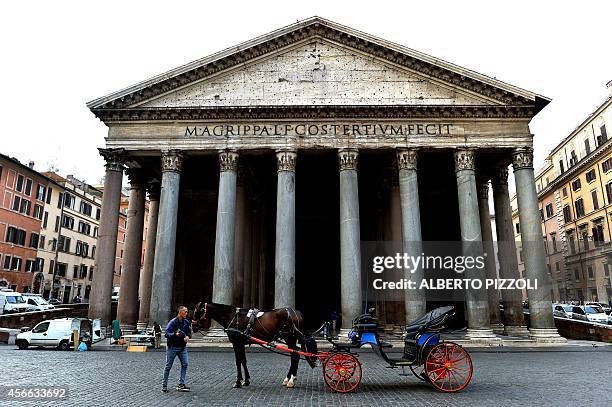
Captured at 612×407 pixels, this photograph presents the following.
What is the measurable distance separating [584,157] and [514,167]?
20061 millimetres

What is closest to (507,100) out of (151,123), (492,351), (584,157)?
(492,351)

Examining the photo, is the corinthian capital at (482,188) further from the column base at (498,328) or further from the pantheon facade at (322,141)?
the column base at (498,328)

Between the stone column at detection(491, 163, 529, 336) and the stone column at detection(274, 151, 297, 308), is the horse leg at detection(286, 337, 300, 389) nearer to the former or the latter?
the stone column at detection(274, 151, 297, 308)

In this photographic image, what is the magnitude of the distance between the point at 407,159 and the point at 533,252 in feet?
20.4

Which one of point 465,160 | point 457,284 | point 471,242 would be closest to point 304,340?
point 471,242

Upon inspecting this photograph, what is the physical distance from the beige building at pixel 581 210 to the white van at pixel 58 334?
33.6 metres

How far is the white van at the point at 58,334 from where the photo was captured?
15.9 meters

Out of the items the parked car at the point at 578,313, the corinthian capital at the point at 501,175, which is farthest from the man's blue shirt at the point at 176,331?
the parked car at the point at 578,313

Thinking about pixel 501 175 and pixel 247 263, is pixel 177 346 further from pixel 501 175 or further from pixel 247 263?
pixel 501 175

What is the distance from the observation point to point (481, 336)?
53.3 feet

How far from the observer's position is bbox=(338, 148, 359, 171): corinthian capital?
1800cm

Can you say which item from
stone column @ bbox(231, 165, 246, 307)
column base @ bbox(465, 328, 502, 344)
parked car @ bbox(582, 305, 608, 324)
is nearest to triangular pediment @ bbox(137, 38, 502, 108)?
stone column @ bbox(231, 165, 246, 307)

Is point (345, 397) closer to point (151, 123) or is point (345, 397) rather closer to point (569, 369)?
point (569, 369)

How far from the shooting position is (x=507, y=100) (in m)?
18.3
